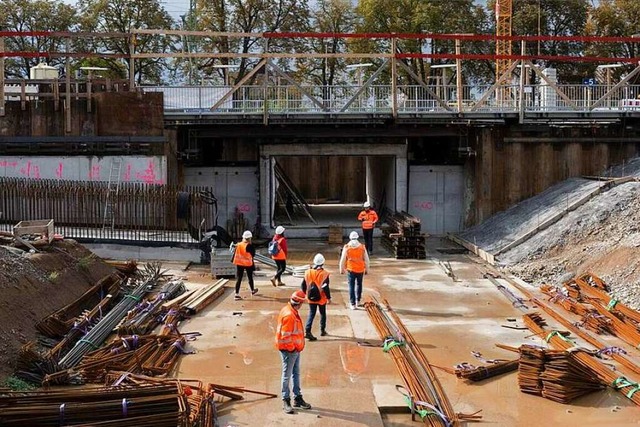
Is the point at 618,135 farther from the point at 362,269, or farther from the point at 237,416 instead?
the point at 237,416

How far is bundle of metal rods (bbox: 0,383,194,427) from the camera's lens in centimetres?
847

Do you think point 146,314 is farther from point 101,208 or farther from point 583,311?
point 101,208

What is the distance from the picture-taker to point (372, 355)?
486 inches

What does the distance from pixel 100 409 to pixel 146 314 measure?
5.64 meters

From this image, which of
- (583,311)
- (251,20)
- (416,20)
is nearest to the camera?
(583,311)

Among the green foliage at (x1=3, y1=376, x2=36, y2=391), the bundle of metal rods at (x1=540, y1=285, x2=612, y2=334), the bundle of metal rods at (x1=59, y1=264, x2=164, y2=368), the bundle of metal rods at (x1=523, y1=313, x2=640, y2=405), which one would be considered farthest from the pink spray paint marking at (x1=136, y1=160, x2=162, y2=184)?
the bundle of metal rods at (x1=523, y1=313, x2=640, y2=405)

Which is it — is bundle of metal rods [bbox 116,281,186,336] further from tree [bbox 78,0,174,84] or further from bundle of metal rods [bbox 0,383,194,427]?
tree [bbox 78,0,174,84]

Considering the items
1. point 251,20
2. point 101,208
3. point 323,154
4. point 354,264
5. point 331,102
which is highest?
point 251,20

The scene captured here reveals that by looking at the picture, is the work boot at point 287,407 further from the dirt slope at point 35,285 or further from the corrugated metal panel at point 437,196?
the corrugated metal panel at point 437,196

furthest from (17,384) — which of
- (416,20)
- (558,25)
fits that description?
(558,25)

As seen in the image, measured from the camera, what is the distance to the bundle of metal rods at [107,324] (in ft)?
38.5

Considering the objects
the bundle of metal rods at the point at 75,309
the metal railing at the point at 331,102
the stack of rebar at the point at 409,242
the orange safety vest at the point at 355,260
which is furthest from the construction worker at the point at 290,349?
the metal railing at the point at 331,102

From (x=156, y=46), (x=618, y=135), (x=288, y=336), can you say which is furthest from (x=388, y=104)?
(x=156, y=46)

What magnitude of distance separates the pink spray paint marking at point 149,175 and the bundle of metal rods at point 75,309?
363 inches
